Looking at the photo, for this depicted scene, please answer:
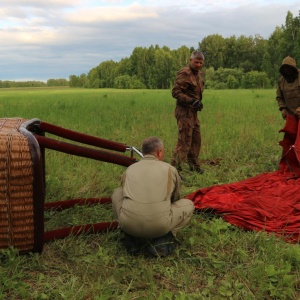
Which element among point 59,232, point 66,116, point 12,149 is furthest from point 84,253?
point 66,116

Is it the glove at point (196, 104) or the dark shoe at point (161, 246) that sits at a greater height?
the glove at point (196, 104)

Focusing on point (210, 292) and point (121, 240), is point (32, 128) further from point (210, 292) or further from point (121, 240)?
point (210, 292)

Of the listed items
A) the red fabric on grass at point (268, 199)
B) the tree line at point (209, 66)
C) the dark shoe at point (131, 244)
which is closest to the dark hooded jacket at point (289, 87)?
the red fabric on grass at point (268, 199)

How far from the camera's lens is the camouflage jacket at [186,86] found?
6.10 metres

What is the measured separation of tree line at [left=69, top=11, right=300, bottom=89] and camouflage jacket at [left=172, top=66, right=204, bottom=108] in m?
51.5

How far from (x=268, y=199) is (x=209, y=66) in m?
70.4

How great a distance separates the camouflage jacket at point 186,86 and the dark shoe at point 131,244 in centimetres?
310

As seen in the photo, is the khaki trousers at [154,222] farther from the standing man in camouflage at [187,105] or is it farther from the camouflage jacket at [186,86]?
the camouflage jacket at [186,86]

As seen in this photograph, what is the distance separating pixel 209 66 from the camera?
72.6 m

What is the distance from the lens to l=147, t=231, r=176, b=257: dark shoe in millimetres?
3301

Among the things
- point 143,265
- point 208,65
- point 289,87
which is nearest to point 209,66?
point 208,65

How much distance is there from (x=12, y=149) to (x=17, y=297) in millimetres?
1023

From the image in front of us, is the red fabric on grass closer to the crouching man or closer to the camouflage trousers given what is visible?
the crouching man

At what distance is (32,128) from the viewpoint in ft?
13.3
